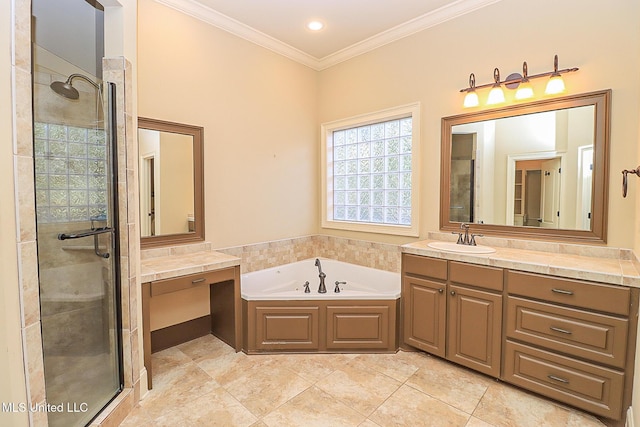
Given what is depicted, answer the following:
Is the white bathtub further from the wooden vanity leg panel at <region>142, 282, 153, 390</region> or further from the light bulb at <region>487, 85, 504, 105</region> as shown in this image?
the light bulb at <region>487, 85, 504, 105</region>

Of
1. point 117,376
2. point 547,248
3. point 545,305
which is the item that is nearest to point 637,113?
point 547,248

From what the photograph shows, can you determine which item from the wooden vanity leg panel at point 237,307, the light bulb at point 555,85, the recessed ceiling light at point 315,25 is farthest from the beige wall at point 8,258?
the light bulb at point 555,85

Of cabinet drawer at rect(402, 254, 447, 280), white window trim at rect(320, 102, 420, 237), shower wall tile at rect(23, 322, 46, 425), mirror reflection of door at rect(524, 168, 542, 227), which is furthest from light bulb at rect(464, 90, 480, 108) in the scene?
shower wall tile at rect(23, 322, 46, 425)

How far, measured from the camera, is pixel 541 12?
236 cm

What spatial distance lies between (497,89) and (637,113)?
0.90 m

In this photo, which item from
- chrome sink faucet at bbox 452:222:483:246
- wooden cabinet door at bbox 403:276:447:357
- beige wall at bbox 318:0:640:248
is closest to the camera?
beige wall at bbox 318:0:640:248

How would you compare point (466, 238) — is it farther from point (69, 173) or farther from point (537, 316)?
point (69, 173)

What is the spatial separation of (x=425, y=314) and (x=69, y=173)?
269 centimetres

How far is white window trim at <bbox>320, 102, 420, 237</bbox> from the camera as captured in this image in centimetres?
312

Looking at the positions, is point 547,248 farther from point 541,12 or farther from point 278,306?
point 278,306

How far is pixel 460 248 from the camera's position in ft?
8.63

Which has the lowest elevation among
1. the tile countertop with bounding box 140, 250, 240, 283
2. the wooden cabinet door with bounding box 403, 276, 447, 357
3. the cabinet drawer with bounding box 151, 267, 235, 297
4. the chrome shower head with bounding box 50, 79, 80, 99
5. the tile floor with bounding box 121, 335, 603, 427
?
the tile floor with bounding box 121, 335, 603, 427

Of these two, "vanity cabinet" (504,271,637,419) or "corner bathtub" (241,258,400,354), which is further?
"corner bathtub" (241,258,400,354)

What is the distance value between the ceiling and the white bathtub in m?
2.46
